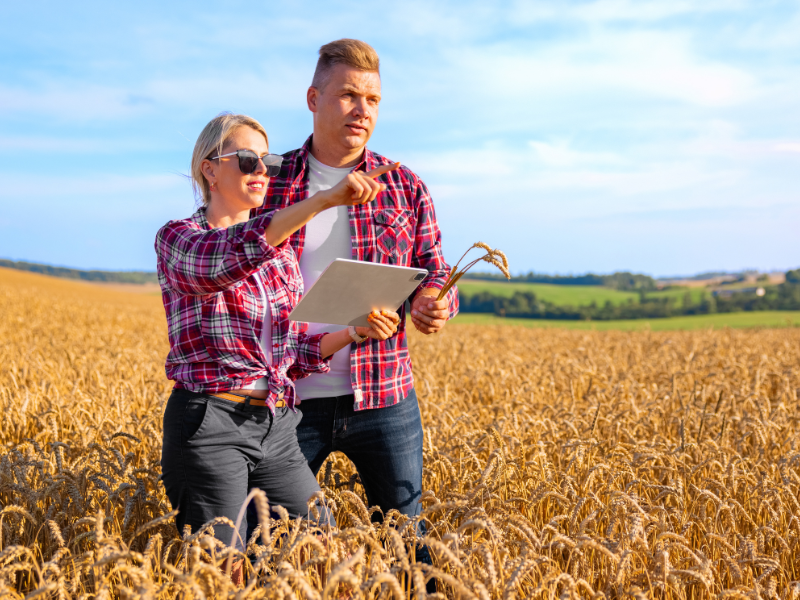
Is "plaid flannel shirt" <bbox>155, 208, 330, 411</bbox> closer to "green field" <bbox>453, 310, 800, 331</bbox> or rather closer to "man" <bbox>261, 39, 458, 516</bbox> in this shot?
"man" <bbox>261, 39, 458, 516</bbox>

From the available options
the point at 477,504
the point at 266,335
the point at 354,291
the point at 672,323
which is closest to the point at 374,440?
the point at 477,504

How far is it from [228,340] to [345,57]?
54.7 inches

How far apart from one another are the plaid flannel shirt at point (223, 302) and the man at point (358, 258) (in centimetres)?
35

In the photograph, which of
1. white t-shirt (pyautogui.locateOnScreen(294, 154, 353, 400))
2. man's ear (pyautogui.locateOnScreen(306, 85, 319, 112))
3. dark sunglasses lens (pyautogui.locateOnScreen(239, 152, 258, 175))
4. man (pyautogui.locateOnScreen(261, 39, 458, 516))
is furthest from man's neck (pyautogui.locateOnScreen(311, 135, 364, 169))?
dark sunglasses lens (pyautogui.locateOnScreen(239, 152, 258, 175))

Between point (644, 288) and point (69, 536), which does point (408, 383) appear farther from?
point (644, 288)

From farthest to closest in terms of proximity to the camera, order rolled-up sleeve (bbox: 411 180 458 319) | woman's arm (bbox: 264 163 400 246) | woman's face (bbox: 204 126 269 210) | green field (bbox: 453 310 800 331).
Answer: green field (bbox: 453 310 800 331) < rolled-up sleeve (bbox: 411 180 458 319) < woman's face (bbox: 204 126 269 210) < woman's arm (bbox: 264 163 400 246)

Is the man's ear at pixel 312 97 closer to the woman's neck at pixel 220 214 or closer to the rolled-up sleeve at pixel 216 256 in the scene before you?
the woman's neck at pixel 220 214

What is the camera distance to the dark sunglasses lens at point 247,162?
2367 mm

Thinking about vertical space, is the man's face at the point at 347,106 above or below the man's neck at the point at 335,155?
above

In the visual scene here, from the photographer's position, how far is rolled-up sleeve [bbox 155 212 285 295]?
2.07 m

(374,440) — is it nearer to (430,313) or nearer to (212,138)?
(430,313)

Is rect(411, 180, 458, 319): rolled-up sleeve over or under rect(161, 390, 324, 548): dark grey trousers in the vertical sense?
over

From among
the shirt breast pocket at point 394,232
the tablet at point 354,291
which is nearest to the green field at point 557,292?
the shirt breast pocket at point 394,232

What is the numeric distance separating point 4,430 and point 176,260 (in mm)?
3447
